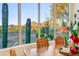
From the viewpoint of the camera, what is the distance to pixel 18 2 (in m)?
1.50

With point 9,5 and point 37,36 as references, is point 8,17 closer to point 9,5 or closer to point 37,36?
point 9,5

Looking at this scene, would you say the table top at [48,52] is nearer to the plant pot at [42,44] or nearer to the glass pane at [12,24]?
the plant pot at [42,44]

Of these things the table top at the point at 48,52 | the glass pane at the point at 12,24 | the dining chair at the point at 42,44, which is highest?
the glass pane at the point at 12,24

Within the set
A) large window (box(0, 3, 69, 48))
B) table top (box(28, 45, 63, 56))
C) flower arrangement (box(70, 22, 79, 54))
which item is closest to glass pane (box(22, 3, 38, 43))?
large window (box(0, 3, 69, 48))

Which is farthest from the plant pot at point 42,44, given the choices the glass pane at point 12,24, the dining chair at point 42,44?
the glass pane at point 12,24

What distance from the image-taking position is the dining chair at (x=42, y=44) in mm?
1524

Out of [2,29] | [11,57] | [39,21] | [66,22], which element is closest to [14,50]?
[11,57]

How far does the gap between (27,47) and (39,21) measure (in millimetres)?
247

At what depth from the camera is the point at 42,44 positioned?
160 cm

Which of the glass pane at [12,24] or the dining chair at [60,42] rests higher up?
A: the glass pane at [12,24]

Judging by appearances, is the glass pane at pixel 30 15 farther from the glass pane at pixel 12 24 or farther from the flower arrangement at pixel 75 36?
the flower arrangement at pixel 75 36

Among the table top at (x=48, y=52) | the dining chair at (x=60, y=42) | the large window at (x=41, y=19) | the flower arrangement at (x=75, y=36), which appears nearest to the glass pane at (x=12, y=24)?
the large window at (x=41, y=19)

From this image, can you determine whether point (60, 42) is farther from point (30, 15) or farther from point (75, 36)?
point (30, 15)

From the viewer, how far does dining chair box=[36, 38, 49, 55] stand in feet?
5.00
